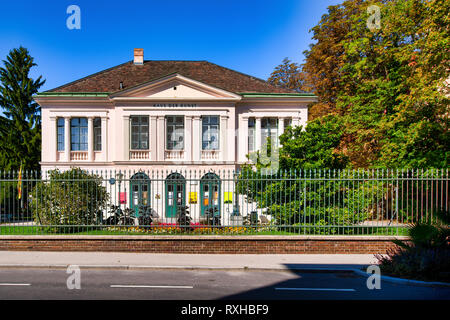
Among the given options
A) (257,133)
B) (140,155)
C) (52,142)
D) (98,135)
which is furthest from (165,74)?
(52,142)

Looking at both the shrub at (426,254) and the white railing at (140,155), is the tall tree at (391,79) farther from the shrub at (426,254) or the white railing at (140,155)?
the white railing at (140,155)

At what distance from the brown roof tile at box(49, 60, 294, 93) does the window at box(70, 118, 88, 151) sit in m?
2.50

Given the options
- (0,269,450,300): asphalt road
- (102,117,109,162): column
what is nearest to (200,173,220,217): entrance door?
(0,269,450,300): asphalt road

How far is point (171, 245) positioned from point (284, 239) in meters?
3.69

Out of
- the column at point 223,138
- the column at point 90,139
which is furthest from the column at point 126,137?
the column at point 223,138

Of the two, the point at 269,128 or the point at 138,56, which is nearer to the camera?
the point at 269,128

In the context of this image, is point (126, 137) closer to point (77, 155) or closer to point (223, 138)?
point (77, 155)

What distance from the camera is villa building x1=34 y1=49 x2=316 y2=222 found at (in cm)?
2492

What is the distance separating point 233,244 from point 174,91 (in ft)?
53.3

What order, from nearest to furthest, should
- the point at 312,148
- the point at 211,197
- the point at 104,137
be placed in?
1. the point at 211,197
2. the point at 312,148
3. the point at 104,137

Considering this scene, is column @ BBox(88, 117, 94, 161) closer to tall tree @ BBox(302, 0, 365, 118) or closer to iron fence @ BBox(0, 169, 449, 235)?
iron fence @ BBox(0, 169, 449, 235)

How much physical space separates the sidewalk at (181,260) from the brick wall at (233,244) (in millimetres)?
201

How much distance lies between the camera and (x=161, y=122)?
25.1 m
